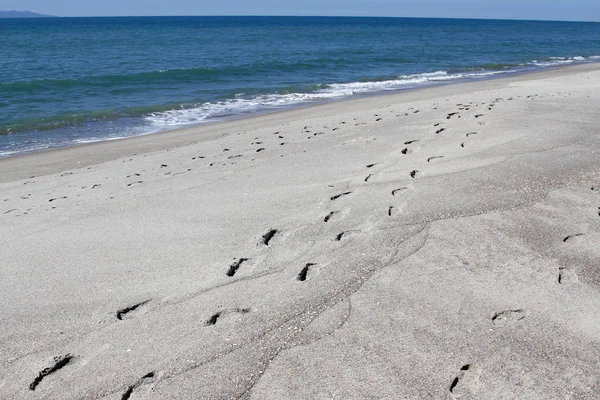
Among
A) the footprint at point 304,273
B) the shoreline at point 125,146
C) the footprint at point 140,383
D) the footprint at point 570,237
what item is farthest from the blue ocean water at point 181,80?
the footprint at point 570,237

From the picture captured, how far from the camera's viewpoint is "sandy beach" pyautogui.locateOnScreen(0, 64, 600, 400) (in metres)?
2.91

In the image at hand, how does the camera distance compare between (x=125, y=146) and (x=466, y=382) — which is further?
(x=125, y=146)

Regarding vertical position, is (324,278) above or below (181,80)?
above

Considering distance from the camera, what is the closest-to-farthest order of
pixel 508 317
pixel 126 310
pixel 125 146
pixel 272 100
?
pixel 508 317 < pixel 126 310 < pixel 125 146 < pixel 272 100

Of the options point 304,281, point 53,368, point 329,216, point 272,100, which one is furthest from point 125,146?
point 53,368

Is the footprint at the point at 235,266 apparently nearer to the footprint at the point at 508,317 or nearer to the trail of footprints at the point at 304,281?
the trail of footprints at the point at 304,281

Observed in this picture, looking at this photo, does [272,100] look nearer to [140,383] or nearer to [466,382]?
[140,383]

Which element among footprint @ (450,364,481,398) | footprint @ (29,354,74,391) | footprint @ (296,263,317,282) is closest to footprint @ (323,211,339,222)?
footprint @ (296,263,317,282)

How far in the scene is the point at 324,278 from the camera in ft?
12.4

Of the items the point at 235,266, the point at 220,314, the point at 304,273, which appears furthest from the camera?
the point at 235,266

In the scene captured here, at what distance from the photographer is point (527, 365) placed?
113 inches

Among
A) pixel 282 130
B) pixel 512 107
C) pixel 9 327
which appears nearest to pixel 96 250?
pixel 9 327

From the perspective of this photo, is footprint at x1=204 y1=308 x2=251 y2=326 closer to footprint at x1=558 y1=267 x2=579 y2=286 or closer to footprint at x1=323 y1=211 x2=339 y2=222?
footprint at x1=323 y1=211 x2=339 y2=222

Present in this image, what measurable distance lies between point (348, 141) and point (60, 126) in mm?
8334
